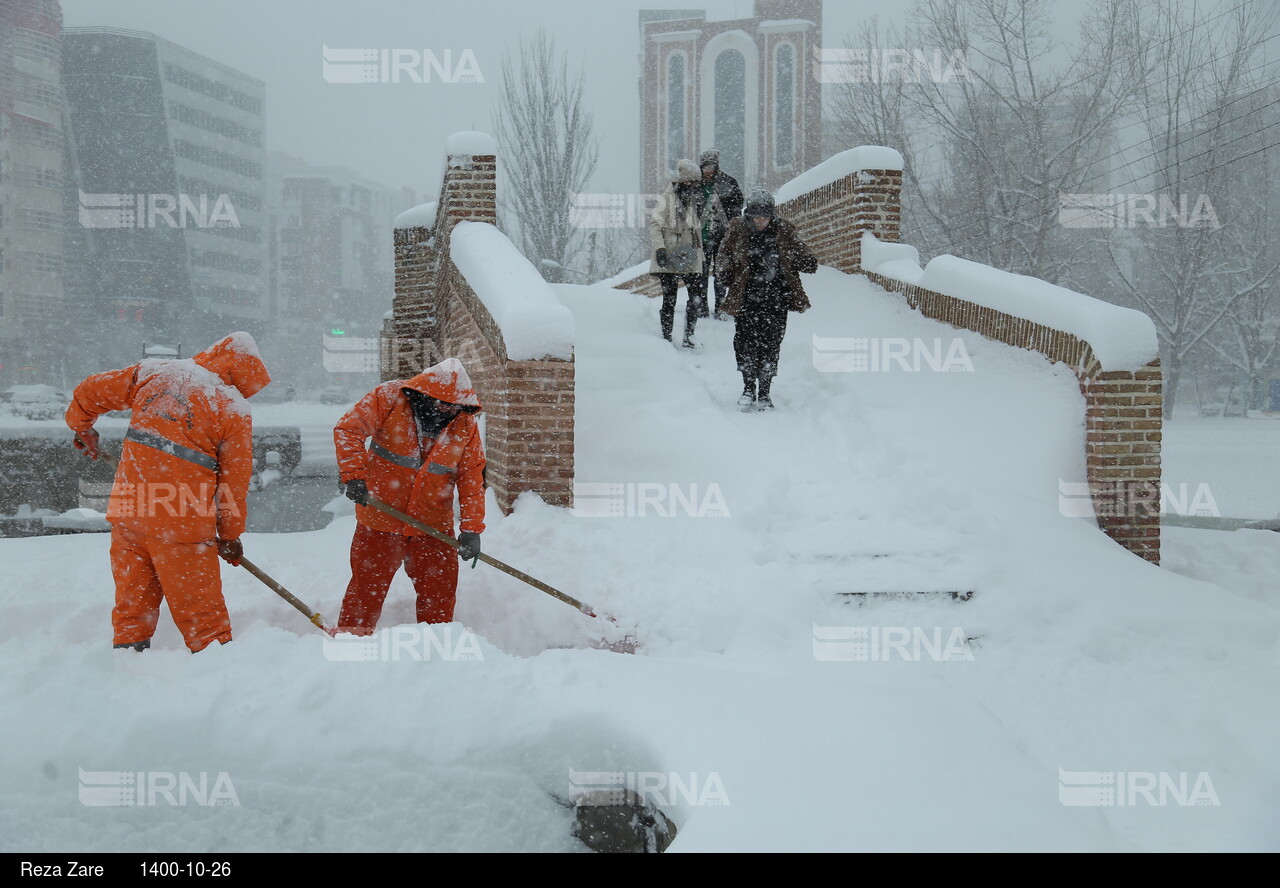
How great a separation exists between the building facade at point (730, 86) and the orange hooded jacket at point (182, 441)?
42.7m

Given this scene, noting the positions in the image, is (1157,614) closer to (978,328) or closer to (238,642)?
(978,328)

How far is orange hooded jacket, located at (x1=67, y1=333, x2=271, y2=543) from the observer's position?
3.92 metres

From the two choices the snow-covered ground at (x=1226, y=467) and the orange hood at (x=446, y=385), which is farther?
the snow-covered ground at (x=1226, y=467)

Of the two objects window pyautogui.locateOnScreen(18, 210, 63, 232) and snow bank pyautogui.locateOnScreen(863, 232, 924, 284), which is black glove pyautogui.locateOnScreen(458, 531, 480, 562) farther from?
window pyautogui.locateOnScreen(18, 210, 63, 232)

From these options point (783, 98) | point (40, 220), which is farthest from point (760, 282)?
point (40, 220)

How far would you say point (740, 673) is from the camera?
3949mm

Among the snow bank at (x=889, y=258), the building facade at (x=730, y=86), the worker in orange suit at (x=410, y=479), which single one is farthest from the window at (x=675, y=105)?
the worker in orange suit at (x=410, y=479)

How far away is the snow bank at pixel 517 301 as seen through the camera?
582 centimetres

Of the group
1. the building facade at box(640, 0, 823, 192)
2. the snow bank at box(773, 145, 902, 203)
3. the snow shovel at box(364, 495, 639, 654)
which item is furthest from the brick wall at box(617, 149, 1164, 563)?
the building facade at box(640, 0, 823, 192)

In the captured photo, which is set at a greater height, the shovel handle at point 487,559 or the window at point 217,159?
the window at point 217,159

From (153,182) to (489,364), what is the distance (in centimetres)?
6005

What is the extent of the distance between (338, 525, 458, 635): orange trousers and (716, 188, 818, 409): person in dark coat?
3.17 meters

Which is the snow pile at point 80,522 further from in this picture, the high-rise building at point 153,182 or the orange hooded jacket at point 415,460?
the high-rise building at point 153,182
